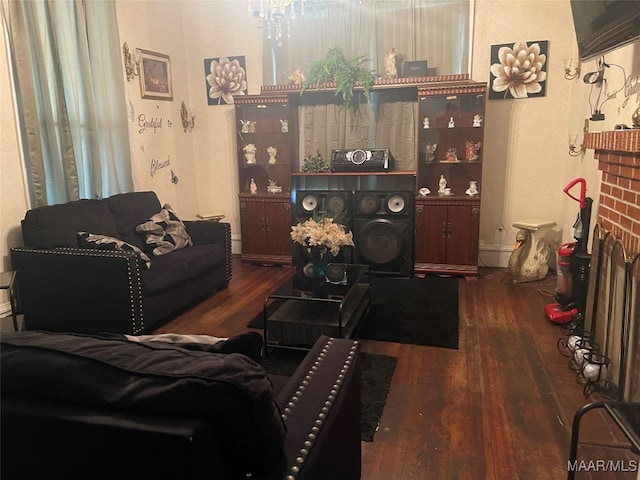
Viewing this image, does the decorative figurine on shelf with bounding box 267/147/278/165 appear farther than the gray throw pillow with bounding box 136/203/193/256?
Yes

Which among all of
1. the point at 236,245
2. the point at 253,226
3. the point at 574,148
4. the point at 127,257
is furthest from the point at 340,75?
the point at 127,257

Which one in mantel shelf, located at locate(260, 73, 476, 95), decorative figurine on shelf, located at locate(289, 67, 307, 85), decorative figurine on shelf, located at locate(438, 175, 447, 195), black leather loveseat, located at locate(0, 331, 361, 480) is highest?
decorative figurine on shelf, located at locate(289, 67, 307, 85)

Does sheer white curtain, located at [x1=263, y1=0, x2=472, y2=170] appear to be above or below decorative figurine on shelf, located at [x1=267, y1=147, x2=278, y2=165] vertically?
above

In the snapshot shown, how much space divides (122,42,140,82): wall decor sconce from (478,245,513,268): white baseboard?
3.71 meters

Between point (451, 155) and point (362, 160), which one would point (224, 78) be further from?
point (451, 155)

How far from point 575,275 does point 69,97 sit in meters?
3.76

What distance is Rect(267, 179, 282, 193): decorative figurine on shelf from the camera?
16.0ft

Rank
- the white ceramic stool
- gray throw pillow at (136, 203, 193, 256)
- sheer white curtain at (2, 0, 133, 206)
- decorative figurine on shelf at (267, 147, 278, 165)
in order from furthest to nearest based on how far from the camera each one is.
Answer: decorative figurine on shelf at (267, 147, 278, 165)
the white ceramic stool
gray throw pillow at (136, 203, 193, 256)
sheer white curtain at (2, 0, 133, 206)

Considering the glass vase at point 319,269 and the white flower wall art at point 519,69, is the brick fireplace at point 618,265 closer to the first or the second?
the glass vase at point 319,269

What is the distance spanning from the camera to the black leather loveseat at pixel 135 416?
86 centimetres

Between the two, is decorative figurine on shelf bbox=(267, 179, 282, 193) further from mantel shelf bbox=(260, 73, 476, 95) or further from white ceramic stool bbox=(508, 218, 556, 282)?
white ceramic stool bbox=(508, 218, 556, 282)

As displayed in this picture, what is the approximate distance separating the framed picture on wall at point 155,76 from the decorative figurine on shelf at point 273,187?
138cm

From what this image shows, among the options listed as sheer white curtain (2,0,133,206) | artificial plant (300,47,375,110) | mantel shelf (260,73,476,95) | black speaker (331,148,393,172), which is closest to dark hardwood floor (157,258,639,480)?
sheer white curtain (2,0,133,206)

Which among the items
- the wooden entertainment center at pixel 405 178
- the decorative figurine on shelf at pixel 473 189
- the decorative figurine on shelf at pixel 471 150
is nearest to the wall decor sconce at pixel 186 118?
the wooden entertainment center at pixel 405 178
